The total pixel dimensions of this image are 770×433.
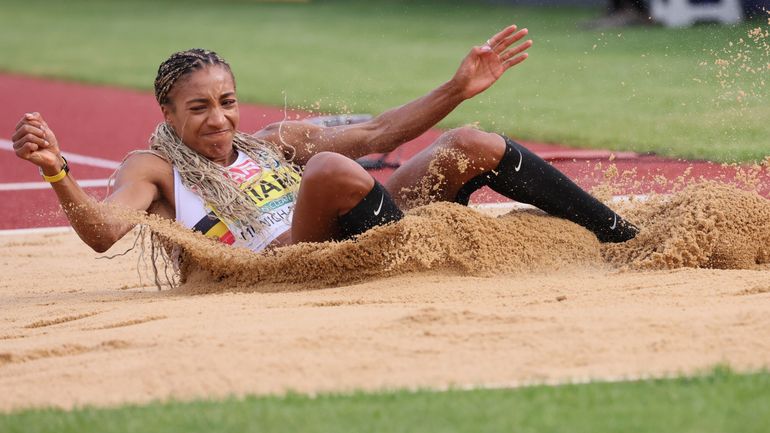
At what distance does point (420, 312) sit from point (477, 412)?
2.76 ft

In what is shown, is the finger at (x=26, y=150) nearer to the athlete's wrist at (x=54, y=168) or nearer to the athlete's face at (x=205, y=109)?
the athlete's wrist at (x=54, y=168)

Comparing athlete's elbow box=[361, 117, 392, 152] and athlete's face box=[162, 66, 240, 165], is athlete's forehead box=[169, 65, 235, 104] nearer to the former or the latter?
athlete's face box=[162, 66, 240, 165]

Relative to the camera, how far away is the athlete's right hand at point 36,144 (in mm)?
4320

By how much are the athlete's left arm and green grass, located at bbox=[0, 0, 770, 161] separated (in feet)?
1.34

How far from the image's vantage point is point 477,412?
3.07 meters

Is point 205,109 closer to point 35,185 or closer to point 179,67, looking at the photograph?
point 179,67

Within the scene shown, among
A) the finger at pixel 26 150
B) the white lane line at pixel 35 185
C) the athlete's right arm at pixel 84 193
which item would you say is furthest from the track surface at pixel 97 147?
the finger at pixel 26 150

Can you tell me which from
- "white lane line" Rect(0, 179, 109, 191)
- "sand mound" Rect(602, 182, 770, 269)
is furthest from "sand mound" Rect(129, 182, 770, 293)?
"white lane line" Rect(0, 179, 109, 191)

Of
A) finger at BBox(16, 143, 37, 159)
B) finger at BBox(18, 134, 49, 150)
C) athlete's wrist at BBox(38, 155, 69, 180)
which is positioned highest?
finger at BBox(18, 134, 49, 150)

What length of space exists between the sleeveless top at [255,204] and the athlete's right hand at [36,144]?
63 centimetres

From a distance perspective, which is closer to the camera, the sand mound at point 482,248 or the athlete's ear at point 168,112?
the sand mound at point 482,248

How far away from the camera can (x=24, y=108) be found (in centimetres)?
1309

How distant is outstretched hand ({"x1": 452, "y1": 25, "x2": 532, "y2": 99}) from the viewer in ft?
16.6

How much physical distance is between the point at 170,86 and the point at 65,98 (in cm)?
936
